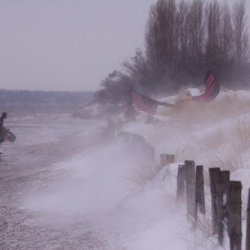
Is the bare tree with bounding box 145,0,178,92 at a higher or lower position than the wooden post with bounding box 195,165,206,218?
higher

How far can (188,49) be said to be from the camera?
33125mm

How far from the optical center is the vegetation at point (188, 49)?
106 ft

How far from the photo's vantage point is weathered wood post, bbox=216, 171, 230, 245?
4324 mm

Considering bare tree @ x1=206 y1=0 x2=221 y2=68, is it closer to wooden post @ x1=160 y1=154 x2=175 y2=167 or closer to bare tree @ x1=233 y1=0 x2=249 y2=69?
bare tree @ x1=233 y1=0 x2=249 y2=69

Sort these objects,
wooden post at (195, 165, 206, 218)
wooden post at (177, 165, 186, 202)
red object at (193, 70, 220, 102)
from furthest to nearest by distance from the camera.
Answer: red object at (193, 70, 220, 102) → wooden post at (177, 165, 186, 202) → wooden post at (195, 165, 206, 218)

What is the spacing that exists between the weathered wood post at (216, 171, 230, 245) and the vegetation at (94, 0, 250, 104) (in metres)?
27.6

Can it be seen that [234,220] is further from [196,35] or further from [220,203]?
[196,35]

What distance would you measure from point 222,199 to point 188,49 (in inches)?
1163

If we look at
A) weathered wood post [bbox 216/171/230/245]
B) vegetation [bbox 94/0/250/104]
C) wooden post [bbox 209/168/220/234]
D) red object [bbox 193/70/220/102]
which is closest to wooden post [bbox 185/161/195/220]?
wooden post [bbox 209/168/220/234]

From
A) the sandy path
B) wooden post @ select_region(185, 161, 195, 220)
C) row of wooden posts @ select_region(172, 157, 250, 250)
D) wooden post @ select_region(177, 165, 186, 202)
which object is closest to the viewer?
row of wooden posts @ select_region(172, 157, 250, 250)

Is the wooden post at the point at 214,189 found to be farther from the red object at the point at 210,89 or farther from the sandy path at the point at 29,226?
the red object at the point at 210,89

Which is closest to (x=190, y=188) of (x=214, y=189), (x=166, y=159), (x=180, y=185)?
(x=180, y=185)

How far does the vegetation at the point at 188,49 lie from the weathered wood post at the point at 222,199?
27624mm

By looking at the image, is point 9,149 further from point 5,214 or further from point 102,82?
point 102,82
